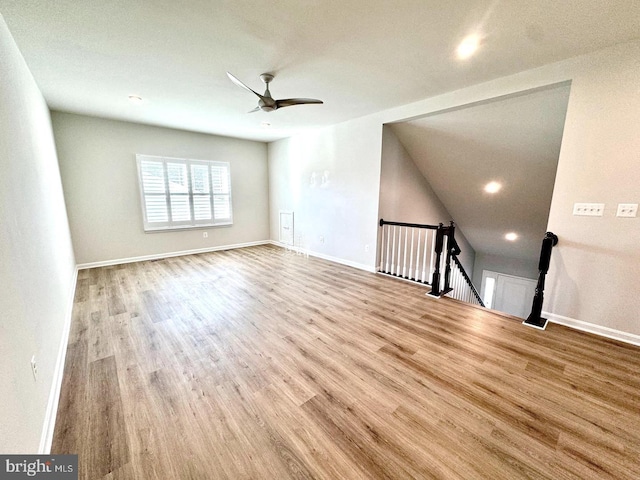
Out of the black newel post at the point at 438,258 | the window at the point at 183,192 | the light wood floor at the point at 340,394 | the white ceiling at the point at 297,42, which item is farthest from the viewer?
the window at the point at 183,192

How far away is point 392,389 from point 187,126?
559cm

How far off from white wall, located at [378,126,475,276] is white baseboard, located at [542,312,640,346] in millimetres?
2481

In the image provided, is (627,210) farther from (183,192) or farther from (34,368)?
(183,192)

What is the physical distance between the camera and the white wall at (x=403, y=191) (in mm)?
4180

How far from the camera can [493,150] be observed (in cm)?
368

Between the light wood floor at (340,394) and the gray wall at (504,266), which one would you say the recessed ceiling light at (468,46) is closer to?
the light wood floor at (340,394)

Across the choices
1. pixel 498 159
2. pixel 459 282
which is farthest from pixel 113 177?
pixel 498 159

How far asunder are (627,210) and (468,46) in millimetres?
2061

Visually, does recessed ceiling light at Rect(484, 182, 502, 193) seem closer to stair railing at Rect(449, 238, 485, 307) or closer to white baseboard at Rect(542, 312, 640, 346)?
stair railing at Rect(449, 238, 485, 307)

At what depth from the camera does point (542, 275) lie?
2652 mm

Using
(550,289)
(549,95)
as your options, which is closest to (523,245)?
(550,289)

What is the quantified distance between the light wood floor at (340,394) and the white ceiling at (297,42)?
2.65 m

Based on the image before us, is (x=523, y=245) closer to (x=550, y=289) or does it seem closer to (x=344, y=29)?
(x=550, y=289)

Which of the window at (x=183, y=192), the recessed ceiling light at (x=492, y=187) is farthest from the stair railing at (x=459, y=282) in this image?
the window at (x=183, y=192)
